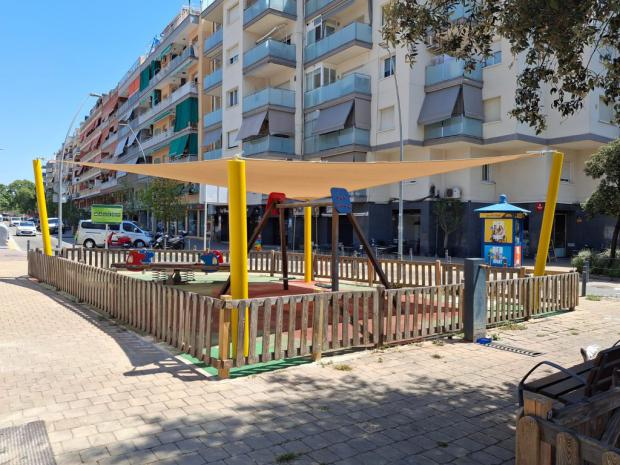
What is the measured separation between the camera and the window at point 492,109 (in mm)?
26438

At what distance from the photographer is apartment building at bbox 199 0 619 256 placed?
26219mm

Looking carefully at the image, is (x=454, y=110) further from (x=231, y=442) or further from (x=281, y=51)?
(x=231, y=442)

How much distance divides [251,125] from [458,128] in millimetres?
14817

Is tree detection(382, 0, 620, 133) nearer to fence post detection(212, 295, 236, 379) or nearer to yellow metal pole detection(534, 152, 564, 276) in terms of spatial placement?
yellow metal pole detection(534, 152, 564, 276)

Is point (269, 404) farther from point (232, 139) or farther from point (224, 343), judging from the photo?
point (232, 139)

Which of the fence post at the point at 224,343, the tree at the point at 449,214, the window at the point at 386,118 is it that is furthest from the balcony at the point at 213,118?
the fence post at the point at 224,343

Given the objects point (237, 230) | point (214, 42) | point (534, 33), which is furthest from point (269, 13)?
point (237, 230)

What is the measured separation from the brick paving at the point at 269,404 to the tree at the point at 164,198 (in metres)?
A: 26.0

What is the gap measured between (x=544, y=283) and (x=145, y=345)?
24.2ft

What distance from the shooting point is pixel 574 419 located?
113 inches

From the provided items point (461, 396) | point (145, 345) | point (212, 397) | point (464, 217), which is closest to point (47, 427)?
point (212, 397)

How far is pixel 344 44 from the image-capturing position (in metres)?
30.2

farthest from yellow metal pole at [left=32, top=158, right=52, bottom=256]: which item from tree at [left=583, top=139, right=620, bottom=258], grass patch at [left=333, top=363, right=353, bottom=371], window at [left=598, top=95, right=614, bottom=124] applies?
window at [left=598, top=95, right=614, bottom=124]

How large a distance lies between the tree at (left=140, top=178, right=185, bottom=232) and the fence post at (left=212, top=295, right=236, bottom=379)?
2834 centimetres
